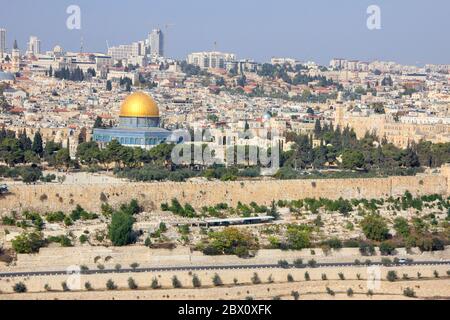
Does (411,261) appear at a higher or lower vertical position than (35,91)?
lower

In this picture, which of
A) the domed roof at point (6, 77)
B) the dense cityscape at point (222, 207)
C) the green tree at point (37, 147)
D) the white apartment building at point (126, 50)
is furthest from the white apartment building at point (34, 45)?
the green tree at point (37, 147)

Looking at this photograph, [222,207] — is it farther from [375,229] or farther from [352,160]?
[352,160]

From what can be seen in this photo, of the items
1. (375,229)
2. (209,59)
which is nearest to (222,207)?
(375,229)

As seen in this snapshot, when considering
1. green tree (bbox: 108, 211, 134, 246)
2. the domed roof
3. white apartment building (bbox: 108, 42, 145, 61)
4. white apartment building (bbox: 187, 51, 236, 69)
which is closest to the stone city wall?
green tree (bbox: 108, 211, 134, 246)

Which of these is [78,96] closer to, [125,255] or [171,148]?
[171,148]

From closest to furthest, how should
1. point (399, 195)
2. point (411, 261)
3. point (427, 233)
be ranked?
point (411, 261), point (427, 233), point (399, 195)
